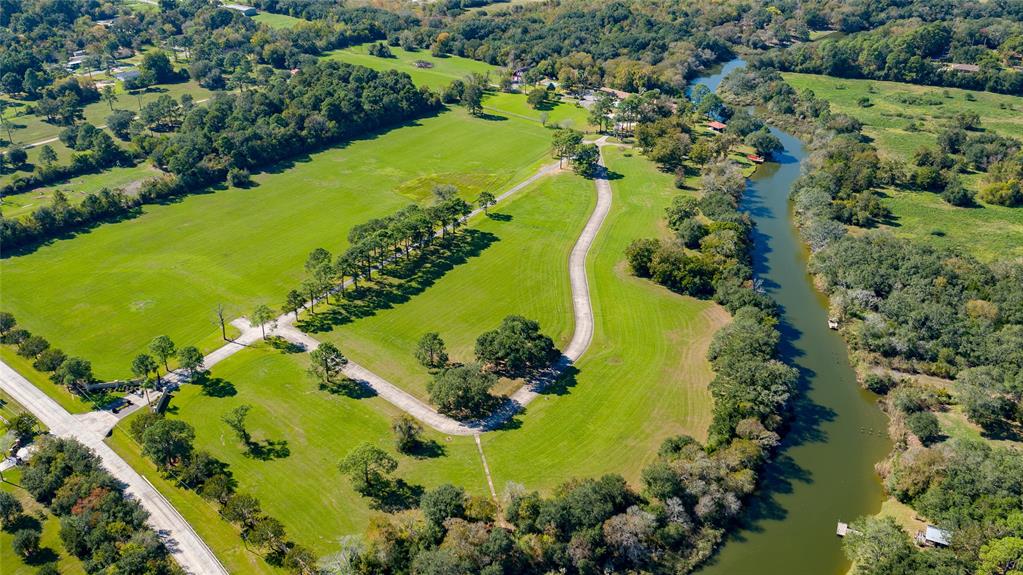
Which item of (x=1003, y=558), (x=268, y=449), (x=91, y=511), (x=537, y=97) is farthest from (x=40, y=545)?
(x=537, y=97)

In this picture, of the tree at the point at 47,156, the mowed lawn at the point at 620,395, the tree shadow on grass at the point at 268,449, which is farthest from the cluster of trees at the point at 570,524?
the tree at the point at 47,156

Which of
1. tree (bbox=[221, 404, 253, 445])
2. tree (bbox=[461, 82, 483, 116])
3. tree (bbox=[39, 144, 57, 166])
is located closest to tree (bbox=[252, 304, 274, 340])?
tree (bbox=[221, 404, 253, 445])

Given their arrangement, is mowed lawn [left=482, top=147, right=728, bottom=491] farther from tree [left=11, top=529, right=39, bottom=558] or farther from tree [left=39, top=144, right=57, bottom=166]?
tree [left=39, top=144, right=57, bottom=166]

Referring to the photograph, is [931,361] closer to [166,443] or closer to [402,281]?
[402,281]

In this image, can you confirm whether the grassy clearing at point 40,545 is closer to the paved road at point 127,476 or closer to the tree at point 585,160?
the paved road at point 127,476

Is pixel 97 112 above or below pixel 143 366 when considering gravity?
below
